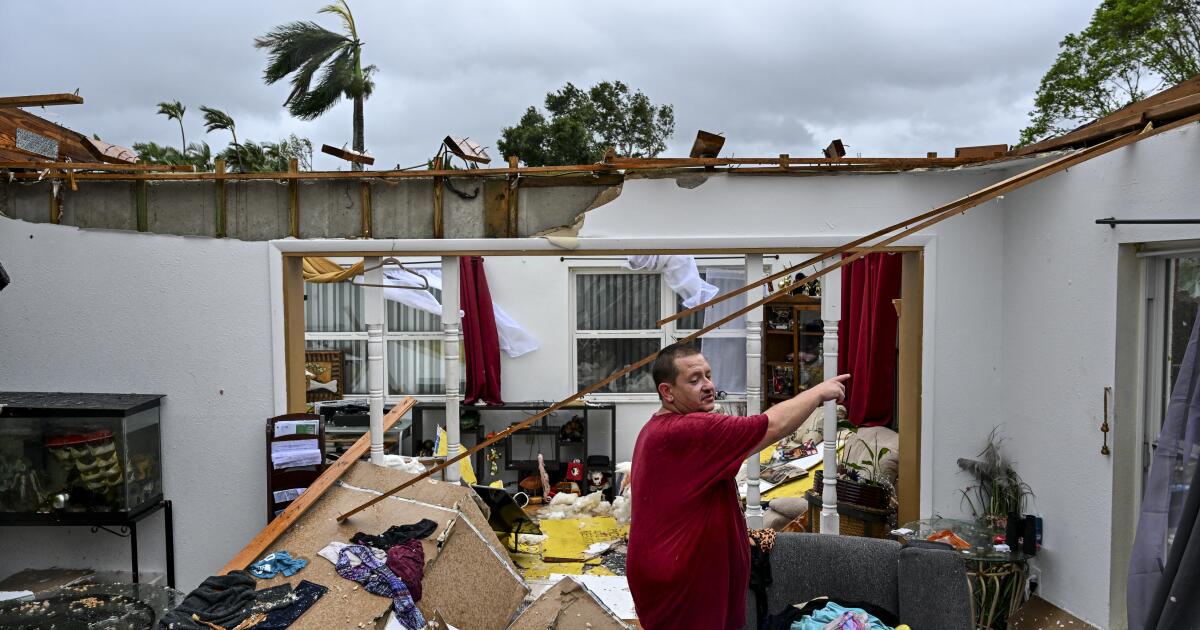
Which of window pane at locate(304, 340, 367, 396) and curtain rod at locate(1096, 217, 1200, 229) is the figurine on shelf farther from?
curtain rod at locate(1096, 217, 1200, 229)

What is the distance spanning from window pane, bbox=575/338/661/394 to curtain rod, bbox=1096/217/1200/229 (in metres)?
5.80

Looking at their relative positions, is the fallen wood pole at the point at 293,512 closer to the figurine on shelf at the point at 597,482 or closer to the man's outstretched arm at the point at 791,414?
the man's outstretched arm at the point at 791,414

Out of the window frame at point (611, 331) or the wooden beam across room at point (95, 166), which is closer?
the wooden beam across room at point (95, 166)

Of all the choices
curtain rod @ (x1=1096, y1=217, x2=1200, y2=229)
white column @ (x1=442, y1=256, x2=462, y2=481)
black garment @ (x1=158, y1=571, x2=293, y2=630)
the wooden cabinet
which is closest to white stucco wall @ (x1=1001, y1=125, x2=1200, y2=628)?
curtain rod @ (x1=1096, y1=217, x2=1200, y2=229)

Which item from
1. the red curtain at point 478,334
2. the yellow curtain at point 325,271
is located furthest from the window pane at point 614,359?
the yellow curtain at point 325,271

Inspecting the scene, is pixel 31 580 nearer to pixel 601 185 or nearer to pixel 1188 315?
pixel 601 185

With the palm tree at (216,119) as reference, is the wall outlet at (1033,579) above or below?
below

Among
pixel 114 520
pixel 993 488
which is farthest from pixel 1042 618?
pixel 114 520

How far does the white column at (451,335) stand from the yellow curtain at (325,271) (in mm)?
3985

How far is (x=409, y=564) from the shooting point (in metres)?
3.85

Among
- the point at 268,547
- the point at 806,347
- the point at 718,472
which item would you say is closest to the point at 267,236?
the point at 268,547

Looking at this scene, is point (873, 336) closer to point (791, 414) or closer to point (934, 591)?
point (934, 591)

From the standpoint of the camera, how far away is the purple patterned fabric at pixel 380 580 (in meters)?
3.62

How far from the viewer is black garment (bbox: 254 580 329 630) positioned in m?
3.37
